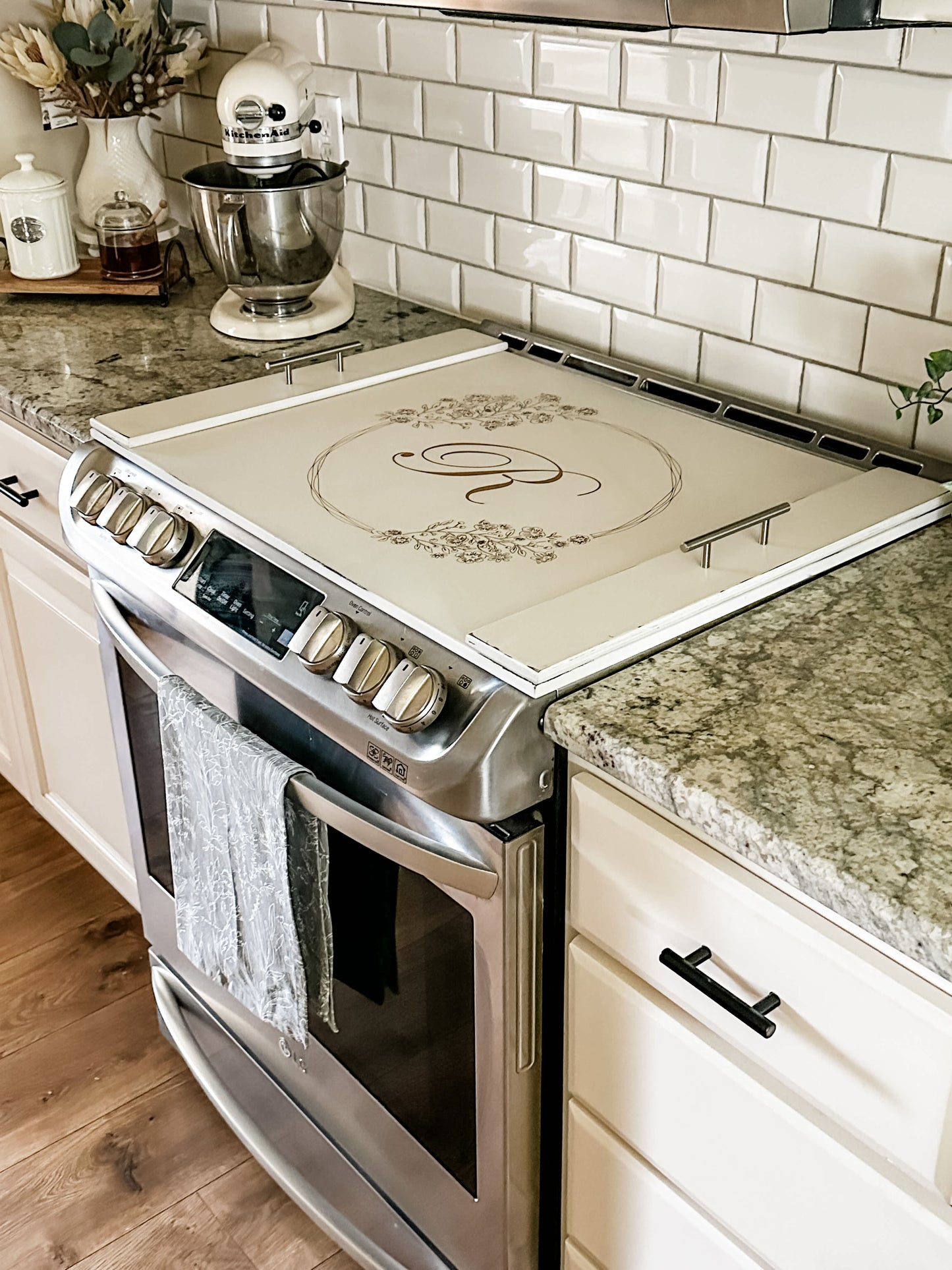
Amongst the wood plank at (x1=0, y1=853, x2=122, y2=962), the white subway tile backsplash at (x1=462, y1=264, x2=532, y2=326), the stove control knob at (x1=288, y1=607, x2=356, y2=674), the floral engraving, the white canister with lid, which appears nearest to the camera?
the stove control knob at (x1=288, y1=607, x2=356, y2=674)

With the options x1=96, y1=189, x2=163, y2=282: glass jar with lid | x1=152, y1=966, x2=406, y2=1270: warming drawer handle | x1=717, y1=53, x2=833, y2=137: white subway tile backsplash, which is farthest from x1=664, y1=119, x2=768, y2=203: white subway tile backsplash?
x1=152, y1=966, x2=406, y2=1270: warming drawer handle

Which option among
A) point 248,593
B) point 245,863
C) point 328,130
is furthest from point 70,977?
point 328,130

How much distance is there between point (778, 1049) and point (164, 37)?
79.1 inches

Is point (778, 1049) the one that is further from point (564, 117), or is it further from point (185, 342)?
point (185, 342)

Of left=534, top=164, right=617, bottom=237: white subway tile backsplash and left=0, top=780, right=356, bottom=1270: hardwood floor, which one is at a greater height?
left=534, top=164, right=617, bottom=237: white subway tile backsplash

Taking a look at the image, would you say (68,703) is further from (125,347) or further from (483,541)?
(483,541)

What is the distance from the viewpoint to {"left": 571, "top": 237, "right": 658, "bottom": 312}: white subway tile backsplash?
1.68 m

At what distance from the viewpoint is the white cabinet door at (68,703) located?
6.15ft

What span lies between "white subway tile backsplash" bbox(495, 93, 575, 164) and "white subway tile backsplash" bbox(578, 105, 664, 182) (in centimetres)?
2

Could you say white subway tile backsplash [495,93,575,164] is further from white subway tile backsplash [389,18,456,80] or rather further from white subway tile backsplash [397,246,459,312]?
white subway tile backsplash [397,246,459,312]

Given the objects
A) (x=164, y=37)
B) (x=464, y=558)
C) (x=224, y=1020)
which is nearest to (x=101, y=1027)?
(x=224, y=1020)

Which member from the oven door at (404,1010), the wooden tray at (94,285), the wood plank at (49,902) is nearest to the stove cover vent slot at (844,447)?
the oven door at (404,1010)

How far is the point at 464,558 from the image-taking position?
125 centimetres

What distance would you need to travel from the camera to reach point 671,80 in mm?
1544
